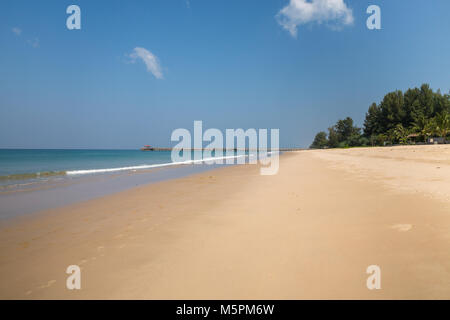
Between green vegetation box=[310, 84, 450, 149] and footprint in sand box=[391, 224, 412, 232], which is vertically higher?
green vegetation box=[310, 84, 450, 149]

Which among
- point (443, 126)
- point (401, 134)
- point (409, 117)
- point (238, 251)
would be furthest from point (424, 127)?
point (238, 251)

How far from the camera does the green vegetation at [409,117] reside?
191 feet

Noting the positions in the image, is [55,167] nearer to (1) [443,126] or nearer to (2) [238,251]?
(2) [238,251]

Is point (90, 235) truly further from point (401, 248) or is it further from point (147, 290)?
point (401, 248)

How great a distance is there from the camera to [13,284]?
2492 mm

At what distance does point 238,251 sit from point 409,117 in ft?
293

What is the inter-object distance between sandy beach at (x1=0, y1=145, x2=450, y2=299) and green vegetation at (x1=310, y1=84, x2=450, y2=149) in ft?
224

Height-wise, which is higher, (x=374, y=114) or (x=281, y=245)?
(x=374, y=114)

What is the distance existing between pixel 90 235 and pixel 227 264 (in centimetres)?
271

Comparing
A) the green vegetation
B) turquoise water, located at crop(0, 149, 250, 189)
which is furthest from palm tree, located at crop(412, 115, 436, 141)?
turquoise water, located at crop(0, 149, 250, 189)

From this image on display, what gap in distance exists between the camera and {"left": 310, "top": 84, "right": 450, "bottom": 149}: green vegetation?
58219mm

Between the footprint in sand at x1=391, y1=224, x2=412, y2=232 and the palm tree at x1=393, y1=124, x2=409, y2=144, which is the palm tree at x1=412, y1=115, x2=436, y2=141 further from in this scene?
the footprint in sand at x1=391, y1=224, x2=412, y2=232

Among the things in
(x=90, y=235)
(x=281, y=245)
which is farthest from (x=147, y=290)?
(x=90, y=235)
